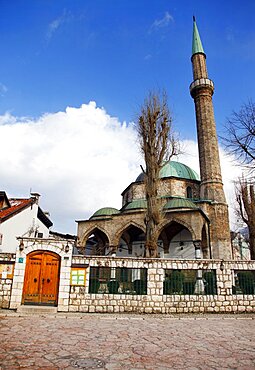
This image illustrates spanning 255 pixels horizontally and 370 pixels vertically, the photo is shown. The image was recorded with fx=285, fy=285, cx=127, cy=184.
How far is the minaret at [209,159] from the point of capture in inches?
806

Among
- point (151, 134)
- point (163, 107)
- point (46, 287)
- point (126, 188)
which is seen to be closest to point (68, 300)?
point (46, 287)

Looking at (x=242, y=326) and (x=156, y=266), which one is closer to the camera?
(x=242, y=326)

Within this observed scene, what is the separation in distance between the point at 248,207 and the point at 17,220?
46.5 feet

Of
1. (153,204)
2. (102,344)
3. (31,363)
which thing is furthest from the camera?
(153,204)

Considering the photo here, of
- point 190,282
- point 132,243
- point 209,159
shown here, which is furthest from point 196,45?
point 190,282

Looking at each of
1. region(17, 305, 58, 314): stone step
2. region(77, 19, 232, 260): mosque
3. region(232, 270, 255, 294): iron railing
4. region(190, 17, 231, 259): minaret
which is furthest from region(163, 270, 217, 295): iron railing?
region(190, 17, 231, 259): minaret

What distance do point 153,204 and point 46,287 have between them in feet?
18.7

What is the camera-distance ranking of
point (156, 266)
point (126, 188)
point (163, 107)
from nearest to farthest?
1. point (156, 266)
2. point (163, 107)
3. point (126, 188)

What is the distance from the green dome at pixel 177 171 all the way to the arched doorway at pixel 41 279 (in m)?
16.5

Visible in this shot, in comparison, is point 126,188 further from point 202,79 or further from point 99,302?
point 99,302

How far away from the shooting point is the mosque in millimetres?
19795

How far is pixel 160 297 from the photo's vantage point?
31.4 ft

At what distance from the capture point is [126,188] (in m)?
27.8

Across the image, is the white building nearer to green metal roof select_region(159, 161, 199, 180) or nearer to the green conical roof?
green metal roof select_region(159, 161, 199, 180)
